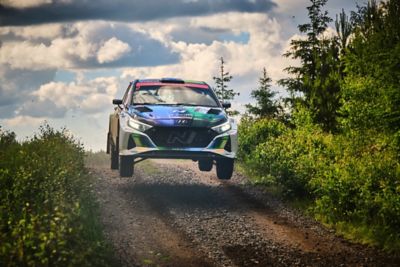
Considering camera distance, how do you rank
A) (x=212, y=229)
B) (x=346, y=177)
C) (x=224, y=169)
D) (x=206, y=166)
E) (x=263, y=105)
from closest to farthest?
(x=212, y=229) → (x=346, y=177) → (x=224, y=169) → (x=206, y=166) → (x=263, y=105)

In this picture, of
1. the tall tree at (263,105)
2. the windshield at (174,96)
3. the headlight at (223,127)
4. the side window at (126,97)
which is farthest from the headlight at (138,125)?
the tall tree at (263,105)

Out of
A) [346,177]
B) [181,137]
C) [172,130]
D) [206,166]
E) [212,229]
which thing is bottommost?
[212,229]

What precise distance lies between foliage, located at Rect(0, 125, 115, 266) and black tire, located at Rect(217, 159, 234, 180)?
360 centimetres

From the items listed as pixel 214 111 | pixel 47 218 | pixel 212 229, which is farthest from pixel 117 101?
pixel 47 218

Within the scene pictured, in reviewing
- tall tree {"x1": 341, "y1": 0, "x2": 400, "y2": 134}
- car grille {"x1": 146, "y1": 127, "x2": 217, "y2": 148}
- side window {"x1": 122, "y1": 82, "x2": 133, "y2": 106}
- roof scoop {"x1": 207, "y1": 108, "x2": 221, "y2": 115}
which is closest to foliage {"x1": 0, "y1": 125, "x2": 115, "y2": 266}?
car grille {"x1": 146, "y1": 127, "x2": 217, "y2": 148}

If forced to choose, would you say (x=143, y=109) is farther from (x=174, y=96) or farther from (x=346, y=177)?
(x=346, y=177)

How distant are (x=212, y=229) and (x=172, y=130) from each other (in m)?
2.73

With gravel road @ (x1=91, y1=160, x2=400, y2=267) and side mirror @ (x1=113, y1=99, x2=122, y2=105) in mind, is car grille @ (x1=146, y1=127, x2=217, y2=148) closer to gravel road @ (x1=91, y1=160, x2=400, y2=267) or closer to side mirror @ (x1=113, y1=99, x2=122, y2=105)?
gravel road @ (x1=91, y1=160, x2=400, y2=267)

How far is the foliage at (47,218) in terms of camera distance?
7.03m

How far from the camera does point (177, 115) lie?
496 inches

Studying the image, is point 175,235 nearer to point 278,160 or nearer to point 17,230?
point 17,230

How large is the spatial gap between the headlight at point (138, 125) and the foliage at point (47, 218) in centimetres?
148

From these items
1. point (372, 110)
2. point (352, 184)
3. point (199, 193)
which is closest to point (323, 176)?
point (352, 184)

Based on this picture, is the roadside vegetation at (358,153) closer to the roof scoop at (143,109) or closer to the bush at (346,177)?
the bush at (346,177)
